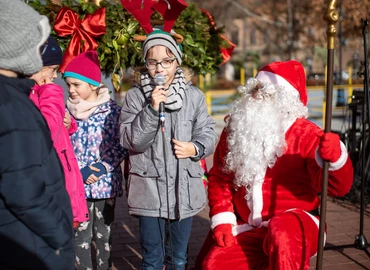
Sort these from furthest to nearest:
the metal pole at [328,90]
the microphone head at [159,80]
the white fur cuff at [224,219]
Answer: the white fur cuff at [224,219]
the microphone head at [159,80]
the metal pole at [328,90]

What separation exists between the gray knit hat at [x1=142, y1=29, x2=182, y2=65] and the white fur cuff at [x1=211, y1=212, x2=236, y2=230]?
1146 mm

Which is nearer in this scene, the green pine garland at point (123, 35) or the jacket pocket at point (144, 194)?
the jacket pocket at point (144, 194)

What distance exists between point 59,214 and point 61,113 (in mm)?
852

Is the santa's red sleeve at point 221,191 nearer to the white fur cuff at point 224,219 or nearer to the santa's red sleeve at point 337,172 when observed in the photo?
the white fur cuff at point 224,219

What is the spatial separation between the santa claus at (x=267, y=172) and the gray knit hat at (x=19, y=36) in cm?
183

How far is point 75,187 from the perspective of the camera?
3332mm

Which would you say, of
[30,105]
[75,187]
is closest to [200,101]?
[75,187]

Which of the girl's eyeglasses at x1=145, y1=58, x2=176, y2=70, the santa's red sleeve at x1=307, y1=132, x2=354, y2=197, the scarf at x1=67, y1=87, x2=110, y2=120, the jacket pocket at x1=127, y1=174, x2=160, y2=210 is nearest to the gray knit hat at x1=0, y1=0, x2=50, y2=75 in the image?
the girl's eyeglasses at x1=145, y1=58, x2=176, y2=70

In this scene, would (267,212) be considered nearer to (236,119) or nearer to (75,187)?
(236,119)

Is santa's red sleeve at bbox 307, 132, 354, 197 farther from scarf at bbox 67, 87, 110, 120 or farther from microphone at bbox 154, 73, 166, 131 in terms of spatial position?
scarf at bbox 67, 87, 110, 120

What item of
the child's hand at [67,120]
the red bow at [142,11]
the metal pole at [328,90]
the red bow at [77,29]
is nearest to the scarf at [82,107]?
the child's hand at [67,120]

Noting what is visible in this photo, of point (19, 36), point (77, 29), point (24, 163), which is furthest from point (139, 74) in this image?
point (24, 163)

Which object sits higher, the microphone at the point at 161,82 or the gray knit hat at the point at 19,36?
the gray knit hat at the point at 19,36

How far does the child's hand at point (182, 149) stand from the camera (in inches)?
136
